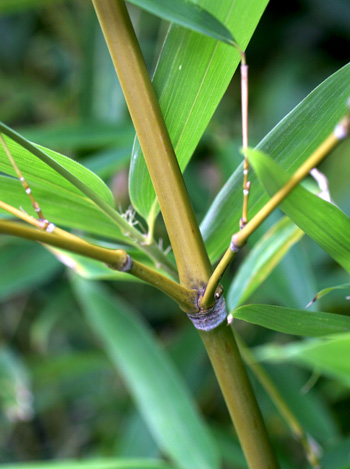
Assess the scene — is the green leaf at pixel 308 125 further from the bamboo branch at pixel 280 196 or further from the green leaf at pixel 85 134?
the green leaf at pixel 85 134

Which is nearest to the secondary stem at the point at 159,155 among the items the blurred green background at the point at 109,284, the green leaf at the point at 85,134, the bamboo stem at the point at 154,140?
the bamboo stem at the point at 154,140

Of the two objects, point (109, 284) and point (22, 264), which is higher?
point (22, 264)

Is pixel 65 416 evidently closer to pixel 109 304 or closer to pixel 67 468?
pixel 109 304

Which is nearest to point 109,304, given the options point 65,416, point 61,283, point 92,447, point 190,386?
point 190,386

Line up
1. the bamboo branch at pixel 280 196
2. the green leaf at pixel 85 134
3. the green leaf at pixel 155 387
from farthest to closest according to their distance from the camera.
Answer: the green leaf at pixel 85 134
the green leaf at pixel 155 387
the bamboo branch at pixel 280 196

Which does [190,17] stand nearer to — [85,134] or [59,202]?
[59,202]

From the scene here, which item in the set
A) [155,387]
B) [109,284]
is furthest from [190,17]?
[109,284]
